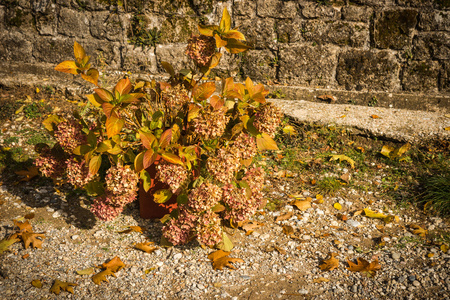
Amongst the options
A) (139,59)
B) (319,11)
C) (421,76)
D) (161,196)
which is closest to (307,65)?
(319,11)

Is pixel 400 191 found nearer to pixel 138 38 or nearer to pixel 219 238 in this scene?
pixel 219 238

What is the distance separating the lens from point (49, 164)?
2.34m

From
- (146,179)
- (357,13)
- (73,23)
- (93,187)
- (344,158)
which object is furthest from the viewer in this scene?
(73,23)

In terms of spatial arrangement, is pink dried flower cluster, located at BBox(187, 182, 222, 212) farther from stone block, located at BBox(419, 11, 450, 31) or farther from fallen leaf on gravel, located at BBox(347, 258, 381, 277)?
stone block, located at BBox(419, 11, 450, 31)

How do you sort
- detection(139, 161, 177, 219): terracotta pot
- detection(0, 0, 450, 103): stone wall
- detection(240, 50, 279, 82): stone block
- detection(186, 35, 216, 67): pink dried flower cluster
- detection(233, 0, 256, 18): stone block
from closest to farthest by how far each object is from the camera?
detection(186, 35, 216, 67): pink dried flower cluster < detection(139, 161, 177, 219): terracotta pot < detection(0, 0, 450, 103): stone wall < detection(233, 0, 256, 18): stone block < detection(240, 50, 279, 82): stone block

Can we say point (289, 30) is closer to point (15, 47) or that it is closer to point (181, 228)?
point (181, 228)

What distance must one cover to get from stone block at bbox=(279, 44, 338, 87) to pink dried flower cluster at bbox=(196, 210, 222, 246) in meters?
2.66

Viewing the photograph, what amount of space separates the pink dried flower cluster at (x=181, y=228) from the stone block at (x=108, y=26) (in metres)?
3.00

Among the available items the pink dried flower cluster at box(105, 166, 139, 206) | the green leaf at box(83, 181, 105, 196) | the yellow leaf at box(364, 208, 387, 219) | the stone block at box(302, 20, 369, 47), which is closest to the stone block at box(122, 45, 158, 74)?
the stone block at box(302, 20, 369, 47)

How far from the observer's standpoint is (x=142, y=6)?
14.1ft

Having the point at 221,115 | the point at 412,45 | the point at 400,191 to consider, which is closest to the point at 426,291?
the point at 400,191

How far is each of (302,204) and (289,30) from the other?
2.25 meters

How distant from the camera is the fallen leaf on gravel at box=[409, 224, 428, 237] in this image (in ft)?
8.15

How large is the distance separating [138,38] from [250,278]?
10.8 ft
